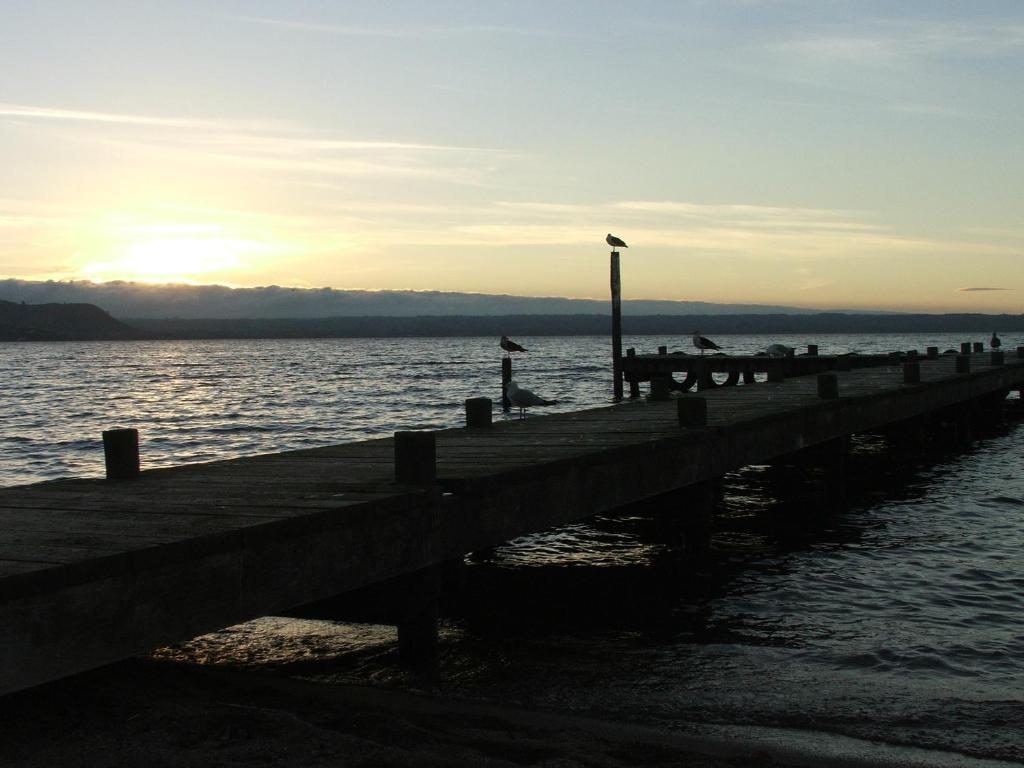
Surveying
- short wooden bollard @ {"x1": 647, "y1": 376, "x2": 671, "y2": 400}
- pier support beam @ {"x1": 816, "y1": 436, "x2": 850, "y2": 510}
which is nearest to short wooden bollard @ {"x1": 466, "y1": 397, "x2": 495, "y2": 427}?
short wooden bollard @ {"x1": 647, "y1": 376, "x2": 671, "y2": 400}

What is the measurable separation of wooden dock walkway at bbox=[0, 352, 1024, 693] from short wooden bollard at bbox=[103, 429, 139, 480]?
13cm

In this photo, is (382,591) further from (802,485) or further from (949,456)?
(949,456)

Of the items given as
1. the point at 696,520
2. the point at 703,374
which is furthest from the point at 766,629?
the point at 703,374

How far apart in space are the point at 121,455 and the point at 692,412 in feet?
20.1

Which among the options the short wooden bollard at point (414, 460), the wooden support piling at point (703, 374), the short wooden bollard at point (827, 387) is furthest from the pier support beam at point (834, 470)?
the wooden support piling at point (703, 374)

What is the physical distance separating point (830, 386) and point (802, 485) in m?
3.31

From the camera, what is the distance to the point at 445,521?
7.68 meters

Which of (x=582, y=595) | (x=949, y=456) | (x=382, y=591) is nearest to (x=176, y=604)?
(x=382, y=591)

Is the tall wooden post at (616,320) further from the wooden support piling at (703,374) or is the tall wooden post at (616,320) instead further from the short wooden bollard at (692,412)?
the short wooden bollard at (692,412)

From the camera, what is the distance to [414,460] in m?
7.66

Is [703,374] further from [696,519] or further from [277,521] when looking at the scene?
[277,521]

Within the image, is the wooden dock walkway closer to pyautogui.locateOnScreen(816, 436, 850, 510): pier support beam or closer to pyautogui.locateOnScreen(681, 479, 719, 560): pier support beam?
pyautogui.locateOnScreen(681, 479, 719, 560): pier support beam

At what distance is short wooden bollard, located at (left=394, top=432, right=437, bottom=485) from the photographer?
A: 7.64 metres

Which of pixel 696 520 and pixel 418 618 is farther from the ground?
pixel 418 618
